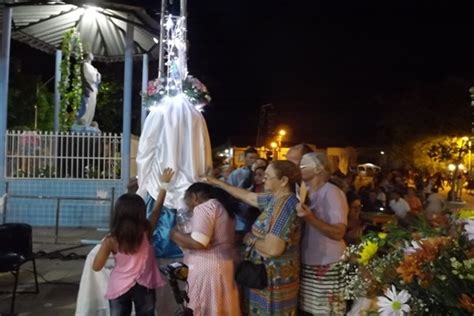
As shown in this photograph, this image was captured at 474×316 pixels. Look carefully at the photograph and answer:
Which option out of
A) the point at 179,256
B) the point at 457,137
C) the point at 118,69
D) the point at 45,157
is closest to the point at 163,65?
the point at 179,256

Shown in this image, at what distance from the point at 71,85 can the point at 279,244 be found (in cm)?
1018

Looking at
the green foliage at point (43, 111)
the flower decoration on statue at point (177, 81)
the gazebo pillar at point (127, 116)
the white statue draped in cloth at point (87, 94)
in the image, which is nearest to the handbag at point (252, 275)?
the flower decoration on statue at point (177, 81)

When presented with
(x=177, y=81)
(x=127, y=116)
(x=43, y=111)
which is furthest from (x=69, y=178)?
(x=43, y=111)

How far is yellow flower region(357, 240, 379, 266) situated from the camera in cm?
261

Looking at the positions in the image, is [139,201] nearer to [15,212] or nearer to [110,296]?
[110,296]

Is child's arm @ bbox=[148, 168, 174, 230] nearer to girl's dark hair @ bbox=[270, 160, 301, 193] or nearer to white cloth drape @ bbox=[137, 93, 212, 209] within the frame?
white cloth drape @ bbox=[137, 93, 212, 209]

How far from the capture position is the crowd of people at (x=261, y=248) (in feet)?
11.6

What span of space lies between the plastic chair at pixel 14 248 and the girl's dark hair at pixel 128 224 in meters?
2.27

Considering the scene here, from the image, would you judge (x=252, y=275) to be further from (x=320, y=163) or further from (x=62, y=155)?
(x=62, y=155)

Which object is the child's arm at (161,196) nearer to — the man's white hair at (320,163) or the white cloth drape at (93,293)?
the white cloth drape at (93,293)

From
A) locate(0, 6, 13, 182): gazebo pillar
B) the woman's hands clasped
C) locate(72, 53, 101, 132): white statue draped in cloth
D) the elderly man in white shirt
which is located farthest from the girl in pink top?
locate(72, 53, 101, 132): white statue draped in cloth

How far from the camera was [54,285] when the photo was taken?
6.97 m

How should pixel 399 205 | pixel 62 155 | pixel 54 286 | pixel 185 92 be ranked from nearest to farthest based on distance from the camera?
pixel 185 92 < pixel 54 286 < pixel 399 205 < pixel 62 155

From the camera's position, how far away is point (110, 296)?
12.9ft
